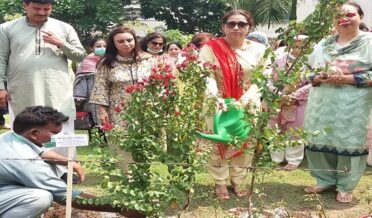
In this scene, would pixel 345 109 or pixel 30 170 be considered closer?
pixel 30 170

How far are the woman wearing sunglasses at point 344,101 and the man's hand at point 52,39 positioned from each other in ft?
6.24

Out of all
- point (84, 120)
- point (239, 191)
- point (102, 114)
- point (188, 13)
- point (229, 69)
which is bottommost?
point (188, 13)

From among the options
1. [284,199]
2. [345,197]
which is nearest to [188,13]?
[284,199]

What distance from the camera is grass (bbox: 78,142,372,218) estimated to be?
13.6 feet

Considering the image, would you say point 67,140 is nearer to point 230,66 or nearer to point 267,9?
point 230,66

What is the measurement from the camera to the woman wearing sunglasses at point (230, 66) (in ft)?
14.5

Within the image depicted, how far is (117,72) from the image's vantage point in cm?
460

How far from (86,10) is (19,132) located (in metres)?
22.8

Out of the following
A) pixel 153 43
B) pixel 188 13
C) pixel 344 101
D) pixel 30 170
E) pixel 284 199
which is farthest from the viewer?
pixel 188 13

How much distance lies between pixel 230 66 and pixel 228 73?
6 cm

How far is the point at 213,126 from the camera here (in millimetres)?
4242

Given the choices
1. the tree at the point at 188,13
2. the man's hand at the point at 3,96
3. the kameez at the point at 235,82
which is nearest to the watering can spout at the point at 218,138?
the kameez at the point at 235,82

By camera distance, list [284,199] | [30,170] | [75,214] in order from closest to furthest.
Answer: [30,170], [75,214], [284,199]

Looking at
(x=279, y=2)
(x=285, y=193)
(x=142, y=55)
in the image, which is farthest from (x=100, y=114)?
(x=279, y=2)
